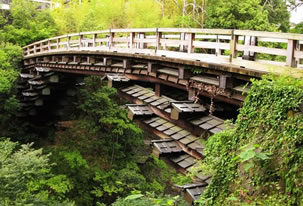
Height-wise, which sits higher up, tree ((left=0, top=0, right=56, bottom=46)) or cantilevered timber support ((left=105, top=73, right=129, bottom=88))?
tree ((left=0, top=0, right=56, bottom=46))

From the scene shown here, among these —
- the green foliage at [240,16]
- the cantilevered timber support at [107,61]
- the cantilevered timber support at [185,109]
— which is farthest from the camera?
the green foliage at [240,16]

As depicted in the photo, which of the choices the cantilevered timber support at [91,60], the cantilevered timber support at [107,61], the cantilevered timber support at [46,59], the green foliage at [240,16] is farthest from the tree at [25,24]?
the cantilevered timber support at [107,61]

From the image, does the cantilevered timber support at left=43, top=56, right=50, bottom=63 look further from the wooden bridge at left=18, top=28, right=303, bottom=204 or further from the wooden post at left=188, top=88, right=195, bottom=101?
the wooden post at left=188, top=88, right=195, bottom=101

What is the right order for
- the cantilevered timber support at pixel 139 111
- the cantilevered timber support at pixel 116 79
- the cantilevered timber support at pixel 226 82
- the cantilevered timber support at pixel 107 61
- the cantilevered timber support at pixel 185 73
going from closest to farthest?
the cantilevered timber support at pixel 226 82 < the cantilevered timber support at pixel 185 73 < the cantilevered timber support at pixel 139 111 < the cantilevered timber support at pixel 116 79 < the cantilevered timber support at pixel 107 61

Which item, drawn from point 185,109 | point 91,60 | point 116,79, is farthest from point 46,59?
point 185,109

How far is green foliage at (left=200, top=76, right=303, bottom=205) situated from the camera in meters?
3.77

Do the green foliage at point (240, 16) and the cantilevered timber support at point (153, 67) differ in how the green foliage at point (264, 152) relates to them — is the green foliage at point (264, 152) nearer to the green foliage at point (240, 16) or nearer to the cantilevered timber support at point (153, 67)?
the cantilevered timber support at point (153, 67)

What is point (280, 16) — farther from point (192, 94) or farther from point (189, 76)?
point (189, 76)

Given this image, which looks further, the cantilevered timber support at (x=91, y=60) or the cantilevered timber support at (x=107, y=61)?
the cantilevered timber support at (x=91, y=60)

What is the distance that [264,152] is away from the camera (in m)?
4.09

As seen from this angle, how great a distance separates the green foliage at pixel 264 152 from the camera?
3.77 m

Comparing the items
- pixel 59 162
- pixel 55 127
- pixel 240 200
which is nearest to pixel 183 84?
pixel 240 200

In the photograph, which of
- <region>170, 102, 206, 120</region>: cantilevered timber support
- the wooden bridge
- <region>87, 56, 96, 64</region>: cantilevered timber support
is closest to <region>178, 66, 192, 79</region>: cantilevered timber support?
the wooden bridge

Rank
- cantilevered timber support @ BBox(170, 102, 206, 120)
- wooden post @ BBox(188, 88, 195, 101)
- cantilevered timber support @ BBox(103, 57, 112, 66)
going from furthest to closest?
1. cantilevered timber support @ BBox(103, 57, 112, 66)
2. wooden post @ BBox(188, 88, 195, 101)
3. cantilevered timber support @ BBox(170, 102, 206, 120)
